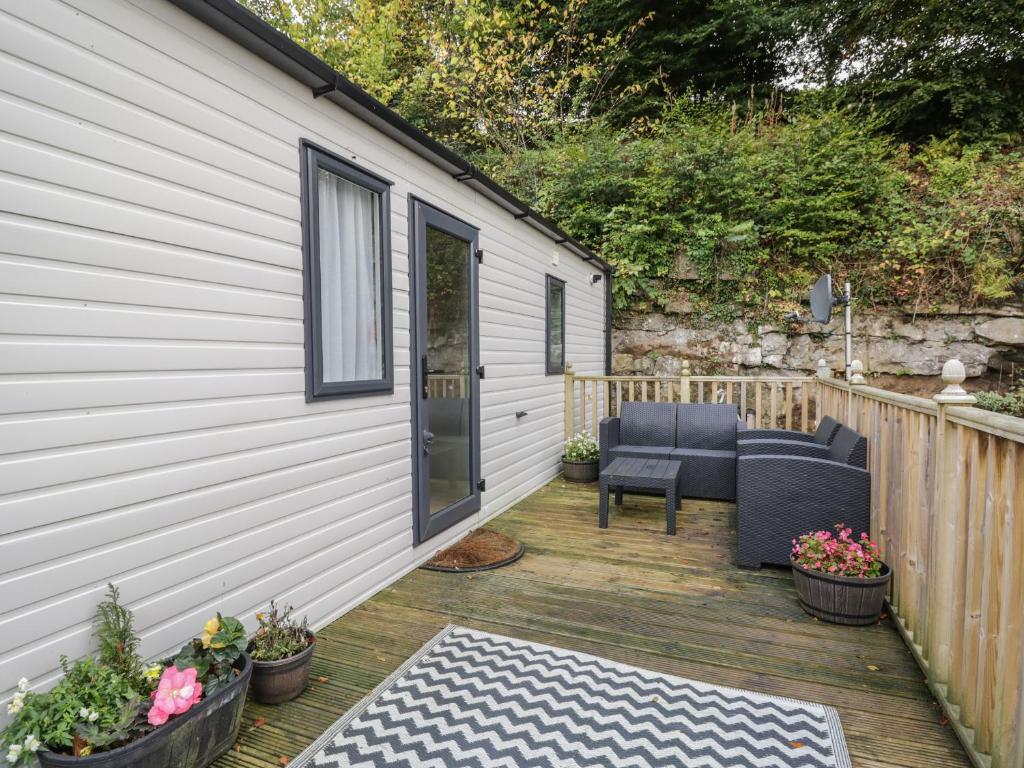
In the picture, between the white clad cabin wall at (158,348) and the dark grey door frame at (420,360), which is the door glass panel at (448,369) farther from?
the white clad cabin wall at (158,348)

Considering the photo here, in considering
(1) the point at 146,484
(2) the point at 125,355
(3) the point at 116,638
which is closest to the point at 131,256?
(2) the point at 125,355

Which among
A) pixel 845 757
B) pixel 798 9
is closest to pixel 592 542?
pixel 845 757

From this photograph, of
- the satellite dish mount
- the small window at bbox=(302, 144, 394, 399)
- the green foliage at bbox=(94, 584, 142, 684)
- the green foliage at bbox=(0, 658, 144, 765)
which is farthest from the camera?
the satellite dish mount

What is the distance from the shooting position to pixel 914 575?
8.14 ft

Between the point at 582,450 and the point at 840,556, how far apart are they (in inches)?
131

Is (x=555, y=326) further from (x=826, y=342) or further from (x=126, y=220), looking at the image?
(x=126, y=220)

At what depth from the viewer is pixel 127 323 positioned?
1.80m

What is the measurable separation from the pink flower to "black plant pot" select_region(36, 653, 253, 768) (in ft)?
0.07

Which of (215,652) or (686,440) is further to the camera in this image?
(686,440)

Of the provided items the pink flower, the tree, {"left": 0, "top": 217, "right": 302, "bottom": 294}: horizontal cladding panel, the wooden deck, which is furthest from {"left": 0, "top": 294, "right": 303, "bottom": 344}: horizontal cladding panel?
the tree

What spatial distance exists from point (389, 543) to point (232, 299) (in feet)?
5.50

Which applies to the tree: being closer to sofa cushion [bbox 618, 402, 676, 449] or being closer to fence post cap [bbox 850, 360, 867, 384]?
sofa cushion [bbox 618, 402, 676, 449]

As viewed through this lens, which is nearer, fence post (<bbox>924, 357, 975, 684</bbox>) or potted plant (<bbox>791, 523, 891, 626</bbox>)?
fence post (<bbox>924, 357, 975, 684</bbox>)

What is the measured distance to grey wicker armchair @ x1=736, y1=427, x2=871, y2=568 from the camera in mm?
3166
